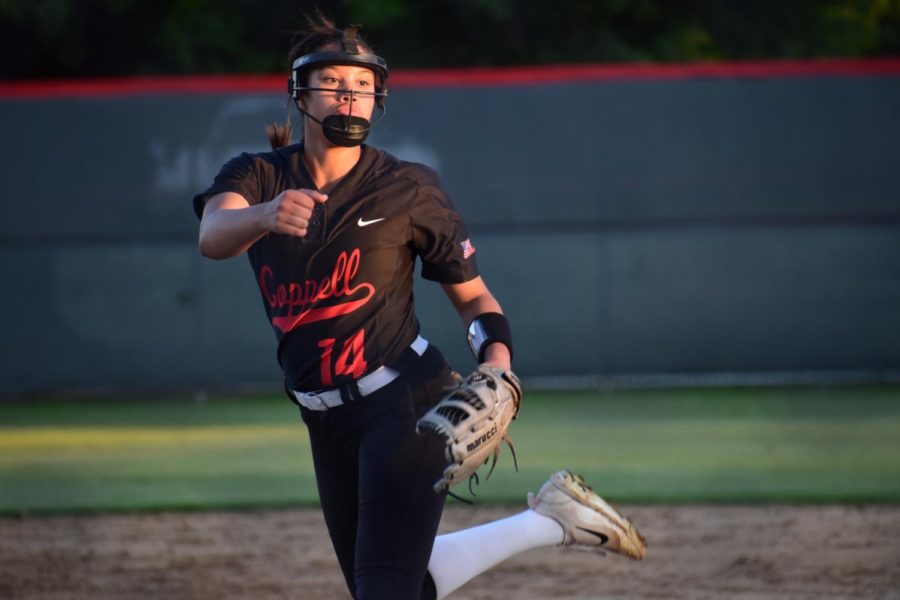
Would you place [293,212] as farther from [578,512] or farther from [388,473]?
[578,512]

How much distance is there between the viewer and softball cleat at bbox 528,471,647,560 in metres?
4.26

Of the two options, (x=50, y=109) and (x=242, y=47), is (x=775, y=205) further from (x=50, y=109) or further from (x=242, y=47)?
(x=242, y=47)

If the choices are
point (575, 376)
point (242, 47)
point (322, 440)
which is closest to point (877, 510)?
point (322, 440)

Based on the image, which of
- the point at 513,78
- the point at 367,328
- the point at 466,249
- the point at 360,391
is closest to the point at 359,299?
the point at 367,328

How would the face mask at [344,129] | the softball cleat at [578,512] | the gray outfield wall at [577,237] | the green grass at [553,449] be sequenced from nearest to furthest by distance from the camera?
the face mask at [344,129] → the softball cleat at [578,512] → the green grass at [553,449] → the gray outfield wall at [577,237]

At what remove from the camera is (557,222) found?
11.3 meters

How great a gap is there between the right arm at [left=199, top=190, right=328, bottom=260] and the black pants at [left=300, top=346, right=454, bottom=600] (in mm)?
540

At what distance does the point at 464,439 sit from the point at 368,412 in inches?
12.0

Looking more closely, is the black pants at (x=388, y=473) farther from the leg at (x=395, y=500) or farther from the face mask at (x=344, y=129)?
the face mask at (x=344, y=129)

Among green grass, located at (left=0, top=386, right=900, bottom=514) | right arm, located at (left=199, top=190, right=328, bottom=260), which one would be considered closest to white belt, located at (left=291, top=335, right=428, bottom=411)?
right arm, located at (left=199, top=190, right=328, bottom=260)

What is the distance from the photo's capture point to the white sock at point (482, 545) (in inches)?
152

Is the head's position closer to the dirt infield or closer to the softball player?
the softball player

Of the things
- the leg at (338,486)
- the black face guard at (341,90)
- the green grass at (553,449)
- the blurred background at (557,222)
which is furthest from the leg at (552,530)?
the blurred background at (557,222)

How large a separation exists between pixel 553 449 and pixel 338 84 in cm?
530
